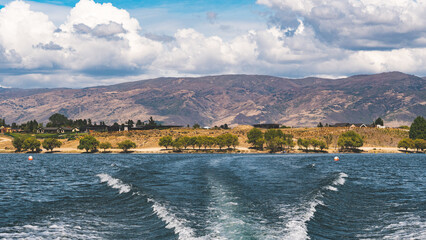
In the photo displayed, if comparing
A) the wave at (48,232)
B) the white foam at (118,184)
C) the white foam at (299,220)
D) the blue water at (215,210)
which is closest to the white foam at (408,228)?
the blue water at (215,210)

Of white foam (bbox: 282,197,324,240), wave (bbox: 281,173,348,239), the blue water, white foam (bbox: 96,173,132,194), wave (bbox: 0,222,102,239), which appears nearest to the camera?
white foam (bbox: 282,197,324,240)

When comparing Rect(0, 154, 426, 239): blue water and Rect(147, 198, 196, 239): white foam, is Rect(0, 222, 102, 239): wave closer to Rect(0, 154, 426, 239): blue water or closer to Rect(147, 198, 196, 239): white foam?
Rect(0, 154, 426, 239): blue water

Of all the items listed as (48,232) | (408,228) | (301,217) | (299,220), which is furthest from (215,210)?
(408,228)

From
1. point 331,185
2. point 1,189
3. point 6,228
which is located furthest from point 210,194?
point 1,189

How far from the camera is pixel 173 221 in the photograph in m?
42.2

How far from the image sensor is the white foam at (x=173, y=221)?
37.8 metres

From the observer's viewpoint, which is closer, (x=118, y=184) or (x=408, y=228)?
(x=408, y=228)

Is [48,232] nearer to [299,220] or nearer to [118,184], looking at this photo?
[299,220]

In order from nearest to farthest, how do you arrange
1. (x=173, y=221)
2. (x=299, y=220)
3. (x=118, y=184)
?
(x=173, y=221) → (x=299, y=220) → (x=118, y=184)

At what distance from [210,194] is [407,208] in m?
24.5

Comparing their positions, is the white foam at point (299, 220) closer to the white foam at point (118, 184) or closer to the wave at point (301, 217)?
the wave at point (301, 217)

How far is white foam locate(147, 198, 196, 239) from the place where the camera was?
124ft

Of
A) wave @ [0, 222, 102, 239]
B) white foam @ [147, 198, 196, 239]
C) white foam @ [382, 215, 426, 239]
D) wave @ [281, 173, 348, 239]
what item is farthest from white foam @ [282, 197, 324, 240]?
wave @ [0, 222, 102, 239]

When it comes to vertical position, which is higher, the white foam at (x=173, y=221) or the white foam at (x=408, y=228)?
the white foam at (x=173, y=221)
